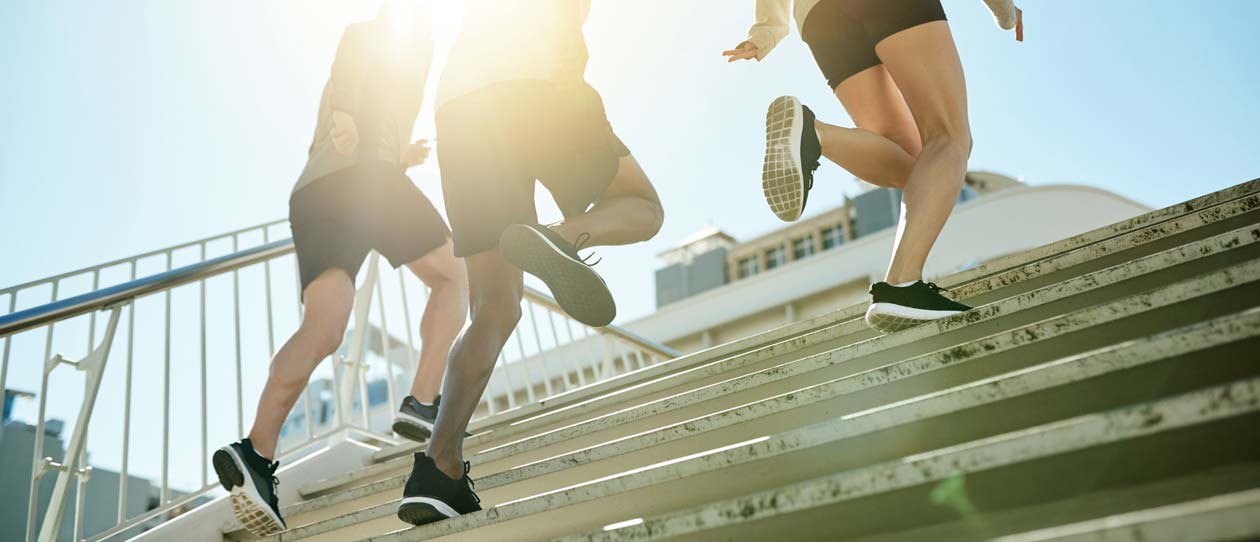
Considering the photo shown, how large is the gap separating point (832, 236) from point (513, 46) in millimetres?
33683

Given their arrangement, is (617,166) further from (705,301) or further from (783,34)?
(705,301)

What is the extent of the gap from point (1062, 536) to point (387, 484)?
1.95 m

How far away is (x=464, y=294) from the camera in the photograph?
2.92 meters

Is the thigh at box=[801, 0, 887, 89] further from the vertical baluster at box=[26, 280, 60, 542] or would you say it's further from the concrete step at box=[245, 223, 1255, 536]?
the vertical baluster at box=[26, 280, 60, 542]

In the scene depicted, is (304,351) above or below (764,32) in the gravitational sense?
below

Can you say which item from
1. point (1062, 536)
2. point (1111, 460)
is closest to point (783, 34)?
point (1111, 460)

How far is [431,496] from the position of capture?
1775mm

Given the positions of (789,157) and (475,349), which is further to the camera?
(789,157)

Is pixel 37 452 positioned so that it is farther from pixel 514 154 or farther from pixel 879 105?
pixel 879 105

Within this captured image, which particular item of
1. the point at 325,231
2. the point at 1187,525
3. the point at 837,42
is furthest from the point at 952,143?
the point at 325,231

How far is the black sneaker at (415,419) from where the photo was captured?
2830 mm

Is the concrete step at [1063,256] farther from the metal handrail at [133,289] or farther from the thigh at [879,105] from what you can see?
the metal handrail at [133,289]

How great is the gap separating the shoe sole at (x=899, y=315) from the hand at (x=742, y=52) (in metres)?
1.02

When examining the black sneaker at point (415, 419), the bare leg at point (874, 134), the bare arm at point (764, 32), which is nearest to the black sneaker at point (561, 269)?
the bare leg at point (874, 134)
